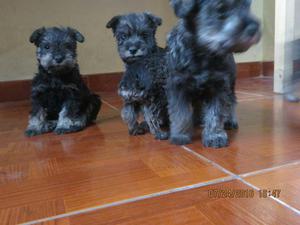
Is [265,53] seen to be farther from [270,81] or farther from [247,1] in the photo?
[247,1]

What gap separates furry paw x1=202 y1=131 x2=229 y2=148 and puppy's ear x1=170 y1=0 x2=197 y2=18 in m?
0.52

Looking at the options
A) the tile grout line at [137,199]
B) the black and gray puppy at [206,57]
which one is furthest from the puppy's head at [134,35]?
the tile grout line at [137,199]

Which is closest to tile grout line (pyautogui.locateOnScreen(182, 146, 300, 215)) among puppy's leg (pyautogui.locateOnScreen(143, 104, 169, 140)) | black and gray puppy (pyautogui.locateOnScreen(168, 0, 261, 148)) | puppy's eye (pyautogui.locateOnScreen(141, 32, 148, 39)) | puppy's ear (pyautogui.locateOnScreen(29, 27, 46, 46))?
black and gray puppy (pyautogui.locateOnScreen(168, 0, 261, 148))

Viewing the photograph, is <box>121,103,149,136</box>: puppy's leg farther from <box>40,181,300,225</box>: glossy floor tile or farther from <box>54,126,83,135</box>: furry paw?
<box>40,181,300,225</box>: glossy floor tile

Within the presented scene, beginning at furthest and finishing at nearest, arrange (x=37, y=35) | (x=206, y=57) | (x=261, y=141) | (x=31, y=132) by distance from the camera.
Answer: (x=37, y=35)
(x=31, y=132)
(x=261, y=141)
(x=206, y=57)

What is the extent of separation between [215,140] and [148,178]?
0.45m

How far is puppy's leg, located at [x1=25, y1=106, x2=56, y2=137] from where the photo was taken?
6.50 ft

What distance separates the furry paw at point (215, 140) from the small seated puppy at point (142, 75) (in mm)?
218

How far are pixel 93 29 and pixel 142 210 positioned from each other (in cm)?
251

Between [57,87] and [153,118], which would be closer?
[153,118]
